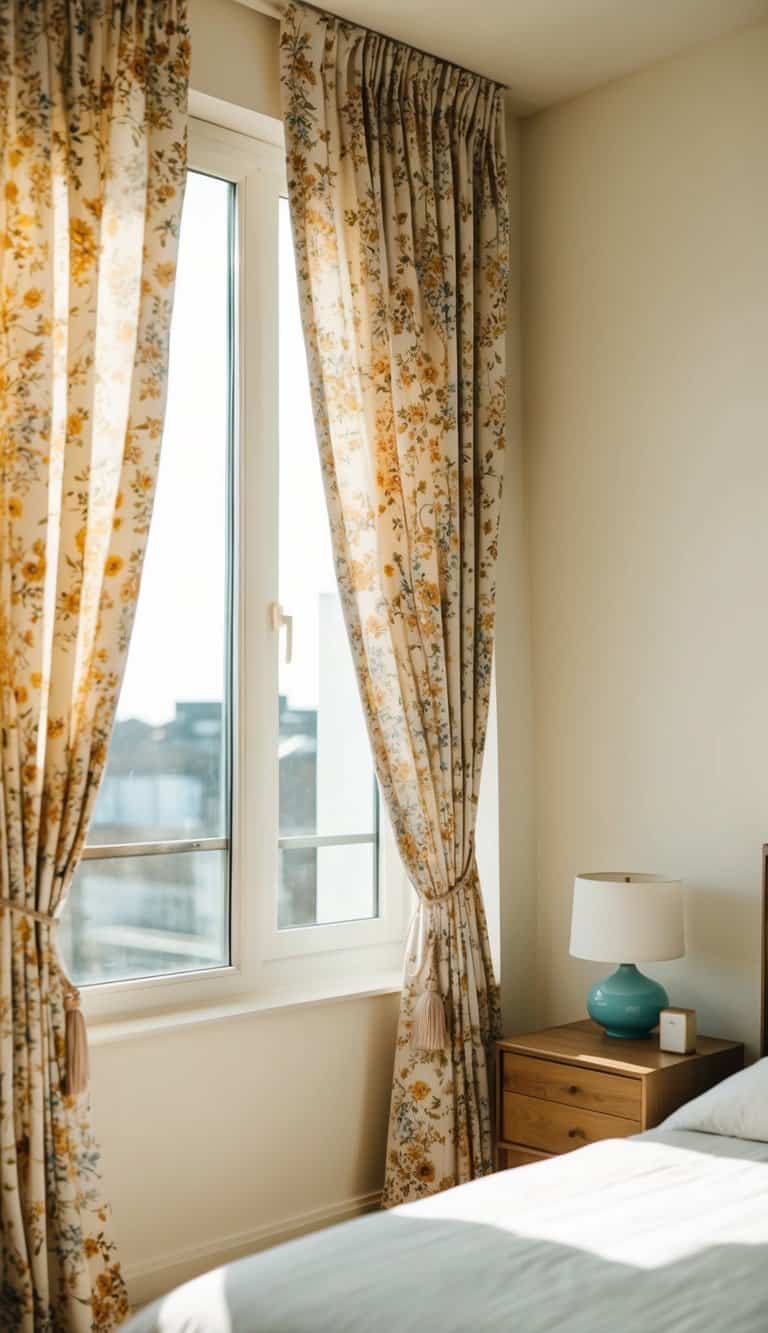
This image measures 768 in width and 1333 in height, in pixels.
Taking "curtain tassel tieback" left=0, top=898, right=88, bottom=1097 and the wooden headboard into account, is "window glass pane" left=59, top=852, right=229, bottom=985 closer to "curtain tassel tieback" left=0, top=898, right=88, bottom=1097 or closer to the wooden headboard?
"curtain tassel tieback" left=0, top=898, right=88, bottom=1097

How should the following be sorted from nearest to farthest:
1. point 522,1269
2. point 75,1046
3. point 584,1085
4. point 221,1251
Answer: point 522,1269
point 75,1046
point 221,1251
point 584,1085

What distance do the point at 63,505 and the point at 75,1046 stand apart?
1.07 m

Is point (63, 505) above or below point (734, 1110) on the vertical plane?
above

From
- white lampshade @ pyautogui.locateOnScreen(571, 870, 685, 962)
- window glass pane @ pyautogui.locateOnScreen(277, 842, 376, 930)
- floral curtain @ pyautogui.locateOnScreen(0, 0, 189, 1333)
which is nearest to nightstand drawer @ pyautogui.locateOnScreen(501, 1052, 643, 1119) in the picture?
white lampshade @ pyautogui.locateOnScreen(571, 870, 685, 962)

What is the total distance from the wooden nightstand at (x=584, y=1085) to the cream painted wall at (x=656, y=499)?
0.83ft

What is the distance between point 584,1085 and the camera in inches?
126

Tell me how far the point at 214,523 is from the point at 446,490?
616mm

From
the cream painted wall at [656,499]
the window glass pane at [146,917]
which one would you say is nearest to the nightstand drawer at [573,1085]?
the cream painted wall at [656,499]

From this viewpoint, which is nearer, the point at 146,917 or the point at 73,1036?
the point at 73,1036

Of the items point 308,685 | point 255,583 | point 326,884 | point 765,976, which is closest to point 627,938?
point 765,976

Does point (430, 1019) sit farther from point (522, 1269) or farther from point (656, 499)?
point (656, 499)

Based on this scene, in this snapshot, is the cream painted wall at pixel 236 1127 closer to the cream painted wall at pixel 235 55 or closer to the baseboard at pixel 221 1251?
the baseboard at pixel 221 1251

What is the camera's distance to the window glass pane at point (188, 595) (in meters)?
3.12

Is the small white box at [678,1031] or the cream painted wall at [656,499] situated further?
the cream painted wall at [656,499]
